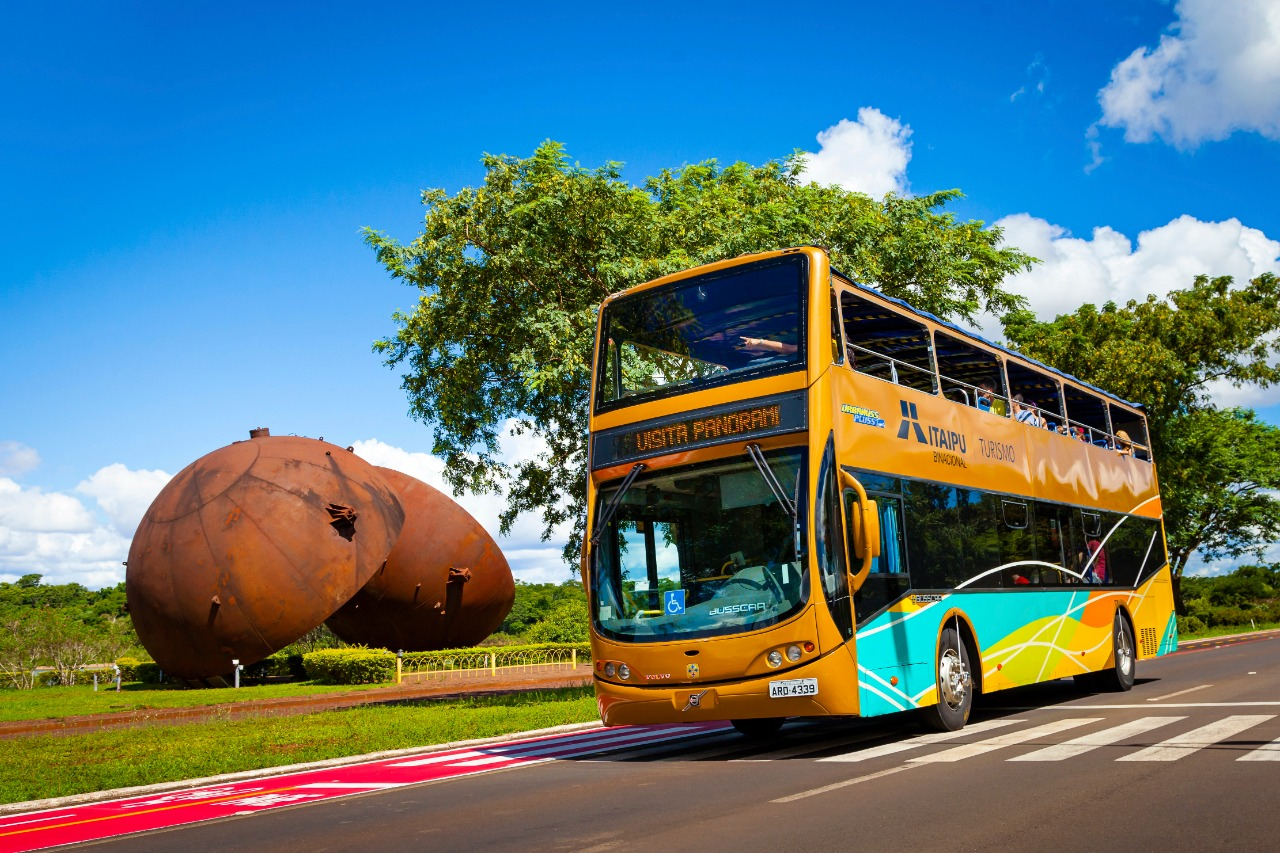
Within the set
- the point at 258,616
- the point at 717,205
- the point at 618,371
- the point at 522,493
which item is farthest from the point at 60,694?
the point at 618,371

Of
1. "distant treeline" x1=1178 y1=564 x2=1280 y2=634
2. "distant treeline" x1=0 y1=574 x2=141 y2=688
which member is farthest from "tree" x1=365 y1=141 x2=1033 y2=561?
"distant treeline" x1=1178 y1=564 x2=1280 y2=634

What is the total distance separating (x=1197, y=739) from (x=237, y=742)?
37.2ft

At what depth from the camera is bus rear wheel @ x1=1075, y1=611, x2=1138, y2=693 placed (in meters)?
16.7

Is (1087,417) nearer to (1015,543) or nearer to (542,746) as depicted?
(1015,543)

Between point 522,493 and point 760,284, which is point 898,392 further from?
point 522,493

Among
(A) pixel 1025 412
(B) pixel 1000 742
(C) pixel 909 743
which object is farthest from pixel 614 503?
(A) pixel 1025 412

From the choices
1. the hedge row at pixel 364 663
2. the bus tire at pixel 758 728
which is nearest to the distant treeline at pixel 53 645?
the hedge row at pixel 364 663

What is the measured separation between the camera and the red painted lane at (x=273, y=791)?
28.4 ft

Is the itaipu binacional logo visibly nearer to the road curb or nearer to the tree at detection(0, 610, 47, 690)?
the road curb

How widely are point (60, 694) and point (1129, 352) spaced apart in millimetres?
33635

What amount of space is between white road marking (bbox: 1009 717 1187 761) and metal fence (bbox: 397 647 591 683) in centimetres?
1911

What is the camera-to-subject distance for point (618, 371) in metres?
12.0

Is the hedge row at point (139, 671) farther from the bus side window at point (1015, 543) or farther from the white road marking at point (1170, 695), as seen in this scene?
the white road marking at point (1170, 695)

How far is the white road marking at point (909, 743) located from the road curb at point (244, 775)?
202 inches
